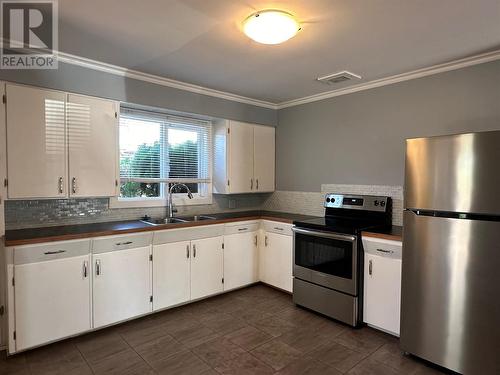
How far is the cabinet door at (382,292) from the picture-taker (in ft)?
8.64

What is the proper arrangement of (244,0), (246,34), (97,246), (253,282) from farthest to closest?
(253,282) → (97,246) → (246,34) → (244,0)

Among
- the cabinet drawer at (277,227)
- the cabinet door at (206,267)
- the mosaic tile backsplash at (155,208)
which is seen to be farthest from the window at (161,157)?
the cabinet drawer at (277,227)

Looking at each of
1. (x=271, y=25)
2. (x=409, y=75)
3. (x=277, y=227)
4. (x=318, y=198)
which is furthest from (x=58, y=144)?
Result: (x=409, y=75)

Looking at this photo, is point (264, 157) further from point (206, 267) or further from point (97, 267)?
point (97, 267)

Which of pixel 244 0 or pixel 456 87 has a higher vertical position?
pixel 244 0

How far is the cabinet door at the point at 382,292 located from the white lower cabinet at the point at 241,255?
146 centimetres

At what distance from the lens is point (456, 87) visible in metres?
2.81

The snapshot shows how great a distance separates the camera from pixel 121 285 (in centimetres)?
280

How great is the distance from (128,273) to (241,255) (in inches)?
53.7

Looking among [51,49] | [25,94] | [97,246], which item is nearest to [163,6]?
[51,49]

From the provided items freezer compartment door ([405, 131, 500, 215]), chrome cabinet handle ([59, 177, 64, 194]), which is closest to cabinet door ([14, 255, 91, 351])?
chrome cabinet handle ([59, 177, 64, 194])

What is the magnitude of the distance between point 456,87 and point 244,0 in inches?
84.3

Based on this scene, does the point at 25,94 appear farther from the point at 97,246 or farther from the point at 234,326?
the point at 234,326

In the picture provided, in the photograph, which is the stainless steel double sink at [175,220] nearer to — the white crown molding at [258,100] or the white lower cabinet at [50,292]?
the white lower cabinet at [50,292]
